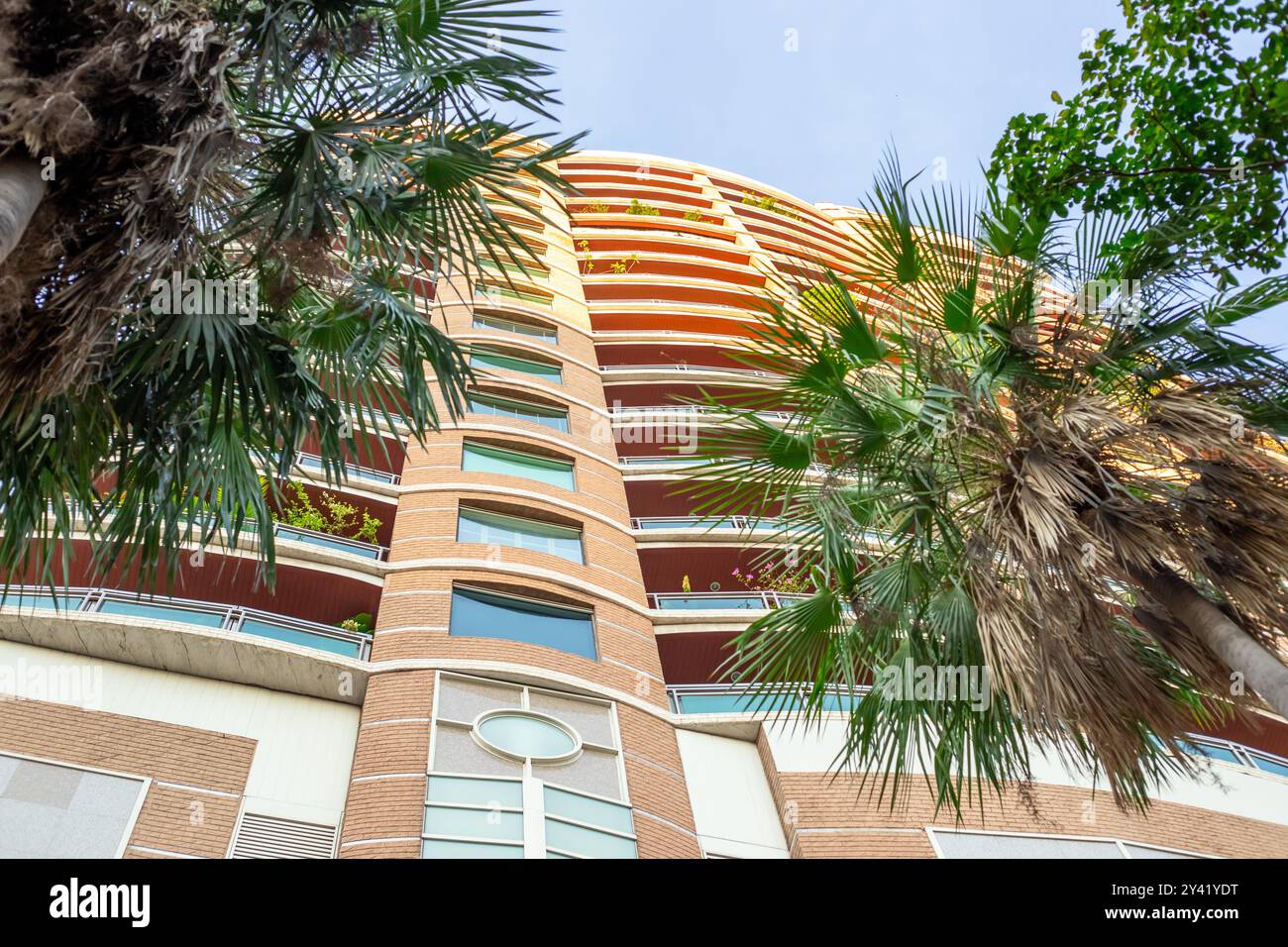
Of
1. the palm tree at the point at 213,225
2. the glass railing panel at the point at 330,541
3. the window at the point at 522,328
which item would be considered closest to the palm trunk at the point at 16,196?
the palm tree at the point at 213,225

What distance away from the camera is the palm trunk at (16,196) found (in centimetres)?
482

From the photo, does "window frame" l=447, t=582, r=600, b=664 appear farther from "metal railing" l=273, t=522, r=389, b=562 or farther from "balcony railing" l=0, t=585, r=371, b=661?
"metal railing" l=273, t=522, r=389, b=562

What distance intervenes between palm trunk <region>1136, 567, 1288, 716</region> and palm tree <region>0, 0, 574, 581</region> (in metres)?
4.66

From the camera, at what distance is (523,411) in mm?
23141

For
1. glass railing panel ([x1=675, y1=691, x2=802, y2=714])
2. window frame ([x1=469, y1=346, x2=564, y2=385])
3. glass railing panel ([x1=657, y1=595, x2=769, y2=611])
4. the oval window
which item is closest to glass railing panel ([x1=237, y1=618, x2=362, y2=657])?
the oval window

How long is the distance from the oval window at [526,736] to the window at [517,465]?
703 cm

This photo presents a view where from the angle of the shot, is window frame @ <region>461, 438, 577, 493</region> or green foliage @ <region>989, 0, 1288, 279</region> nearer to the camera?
green foliage @ <region>989, 0, 1288, 279</region>

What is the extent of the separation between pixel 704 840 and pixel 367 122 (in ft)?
32.8

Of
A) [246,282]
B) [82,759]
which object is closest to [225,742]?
[82,759]

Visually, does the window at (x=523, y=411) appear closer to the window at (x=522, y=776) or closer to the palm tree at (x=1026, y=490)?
the window at (x=522, y=776)

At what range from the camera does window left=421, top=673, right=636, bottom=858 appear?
12.1 m

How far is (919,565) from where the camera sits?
26.2 feet

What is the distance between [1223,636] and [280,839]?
1034cm
